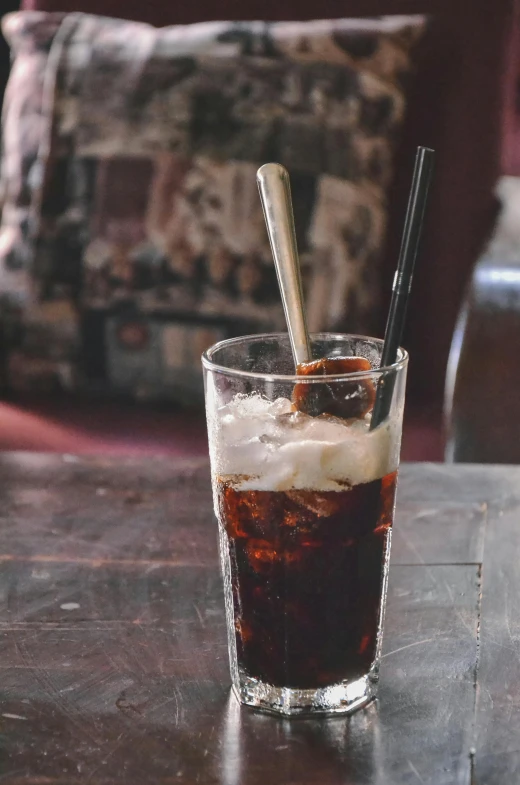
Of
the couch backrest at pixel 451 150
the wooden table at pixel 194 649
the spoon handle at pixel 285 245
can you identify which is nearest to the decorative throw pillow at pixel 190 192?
the couch backrest at pixel 451 150

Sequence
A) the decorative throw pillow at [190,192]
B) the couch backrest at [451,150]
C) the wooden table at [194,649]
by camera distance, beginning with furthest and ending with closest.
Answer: the couch backrest at [451,150] < the decorative throw pillow at [190,192] < the wooden table at [194,649]

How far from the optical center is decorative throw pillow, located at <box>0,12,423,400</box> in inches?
59.4

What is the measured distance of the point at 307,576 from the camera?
57 cm

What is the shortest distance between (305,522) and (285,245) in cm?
17

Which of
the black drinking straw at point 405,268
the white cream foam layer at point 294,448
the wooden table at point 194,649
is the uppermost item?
the black drinking straw at point 405,268

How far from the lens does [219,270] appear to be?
4.96ft

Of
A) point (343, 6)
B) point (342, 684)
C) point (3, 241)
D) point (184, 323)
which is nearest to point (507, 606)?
point (342, 684)

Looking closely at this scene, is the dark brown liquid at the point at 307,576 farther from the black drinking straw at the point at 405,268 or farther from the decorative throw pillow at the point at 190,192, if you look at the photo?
the decorative throw pillow at the point at 190,192

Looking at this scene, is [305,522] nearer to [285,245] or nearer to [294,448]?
[294,448]

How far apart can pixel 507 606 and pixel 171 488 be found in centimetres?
36

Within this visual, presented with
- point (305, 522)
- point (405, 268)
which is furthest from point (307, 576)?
point (405, 268)

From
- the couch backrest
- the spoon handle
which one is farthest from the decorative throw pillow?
the spoon handle

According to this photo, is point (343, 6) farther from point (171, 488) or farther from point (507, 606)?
point (507, 606)

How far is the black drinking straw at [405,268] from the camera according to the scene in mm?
530
